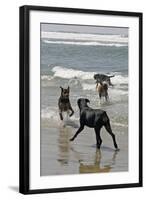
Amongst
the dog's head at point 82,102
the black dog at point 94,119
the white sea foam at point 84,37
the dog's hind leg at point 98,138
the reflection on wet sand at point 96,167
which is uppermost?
the white sea foam at point 84,37

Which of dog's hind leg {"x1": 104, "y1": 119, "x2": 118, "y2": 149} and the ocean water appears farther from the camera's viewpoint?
dog's hind leg {"x1": 104, "y1": 119, "x2": 118, "y2": 149}

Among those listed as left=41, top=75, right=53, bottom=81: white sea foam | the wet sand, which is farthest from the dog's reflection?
left=41, top=75, right=53, bottom=81: white sea foam

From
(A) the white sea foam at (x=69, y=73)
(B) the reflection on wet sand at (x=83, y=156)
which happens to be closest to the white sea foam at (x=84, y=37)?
(A) the white sea foam at (x=69, y=73)

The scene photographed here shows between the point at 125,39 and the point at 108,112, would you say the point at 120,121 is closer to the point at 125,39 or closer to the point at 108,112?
the point at 108,112

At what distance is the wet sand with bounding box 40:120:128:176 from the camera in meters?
2.64

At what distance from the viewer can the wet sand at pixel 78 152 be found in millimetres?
2641

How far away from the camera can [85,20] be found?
2695 mm

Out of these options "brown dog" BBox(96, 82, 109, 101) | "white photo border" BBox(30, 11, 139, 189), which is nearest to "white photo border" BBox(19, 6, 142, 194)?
"white photo border" BBox(30, 11, 139, 189)

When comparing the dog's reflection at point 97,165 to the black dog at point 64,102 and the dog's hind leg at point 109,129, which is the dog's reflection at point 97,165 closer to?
the dog's hind leg at point 109,129

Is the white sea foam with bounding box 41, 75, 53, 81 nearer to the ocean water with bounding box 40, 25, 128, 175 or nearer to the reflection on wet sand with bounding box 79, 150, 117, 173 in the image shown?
the ocean water with bounding box 40, 25, 128, 175

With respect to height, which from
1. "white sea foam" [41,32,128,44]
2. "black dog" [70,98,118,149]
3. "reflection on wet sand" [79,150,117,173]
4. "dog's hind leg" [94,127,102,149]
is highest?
"white sea foam" [41,32,128,44]

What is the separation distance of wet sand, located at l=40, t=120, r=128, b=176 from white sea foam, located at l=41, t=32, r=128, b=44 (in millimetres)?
292

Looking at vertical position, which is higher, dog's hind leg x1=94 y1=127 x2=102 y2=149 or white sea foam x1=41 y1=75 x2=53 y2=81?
white sea foam x1=41 y1=75 x2=53 y2=81
